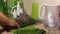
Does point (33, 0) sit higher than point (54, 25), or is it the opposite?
point (33, 0)

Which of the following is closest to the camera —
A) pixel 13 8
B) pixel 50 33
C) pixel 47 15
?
pixel 50 33

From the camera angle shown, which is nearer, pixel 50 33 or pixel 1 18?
pixel 50 33

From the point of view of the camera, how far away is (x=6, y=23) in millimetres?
899

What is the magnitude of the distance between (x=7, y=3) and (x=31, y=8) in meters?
0.22

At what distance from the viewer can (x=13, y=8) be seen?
1.13 metres

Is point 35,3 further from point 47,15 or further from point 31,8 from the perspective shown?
point 47,15

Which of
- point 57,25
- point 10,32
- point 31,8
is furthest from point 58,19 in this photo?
point 31,8

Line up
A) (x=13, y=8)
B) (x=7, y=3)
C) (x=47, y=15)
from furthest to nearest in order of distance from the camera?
(x=7, y=3) < (x=13, y=8) < (x=47, y=15)

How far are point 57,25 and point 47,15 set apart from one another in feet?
0.29

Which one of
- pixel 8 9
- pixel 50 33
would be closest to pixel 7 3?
pixel 8 9

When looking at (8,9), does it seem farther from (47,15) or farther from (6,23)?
(47,15)

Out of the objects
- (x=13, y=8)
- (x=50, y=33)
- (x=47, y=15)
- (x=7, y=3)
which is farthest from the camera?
(x=7, y=3)

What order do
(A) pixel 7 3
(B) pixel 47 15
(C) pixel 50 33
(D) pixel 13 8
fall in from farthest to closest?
1. (A) pixel 7 3
2. (D) pixel 13 8
3. (B) pixel 47 15
4. (C) pixel 50 33

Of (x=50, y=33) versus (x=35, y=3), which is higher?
(x=35, y=3)
